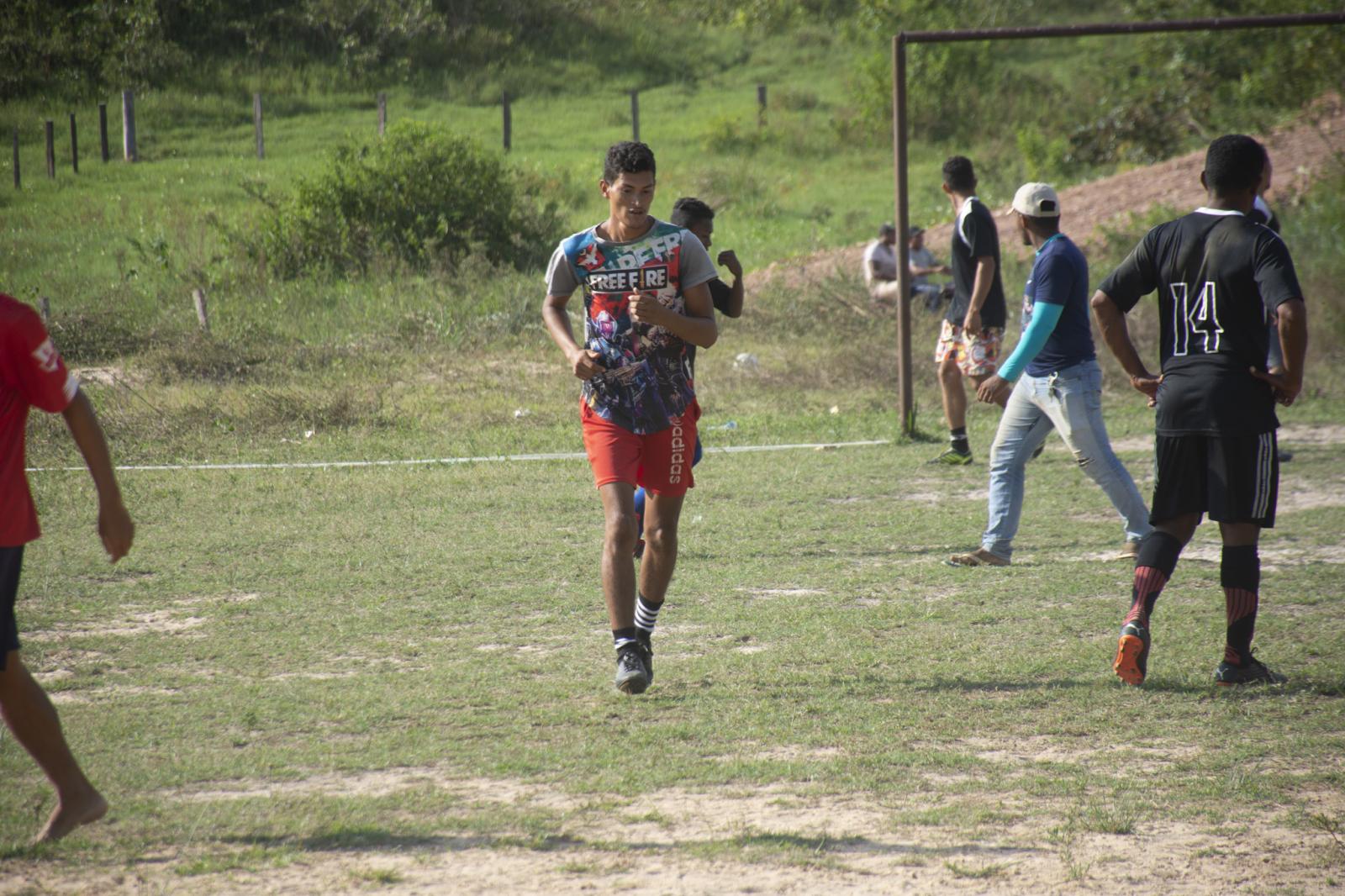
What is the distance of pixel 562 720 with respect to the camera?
4828 mm

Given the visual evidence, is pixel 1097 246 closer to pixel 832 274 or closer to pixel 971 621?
pixel 832 274

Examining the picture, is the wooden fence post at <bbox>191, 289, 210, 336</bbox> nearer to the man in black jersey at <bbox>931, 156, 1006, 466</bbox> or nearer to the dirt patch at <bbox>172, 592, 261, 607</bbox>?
the man in black jersey at <bbox>931, 156, 1006, 466</bbox>

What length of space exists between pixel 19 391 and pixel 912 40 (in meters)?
8.59

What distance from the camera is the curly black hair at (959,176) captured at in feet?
30.9

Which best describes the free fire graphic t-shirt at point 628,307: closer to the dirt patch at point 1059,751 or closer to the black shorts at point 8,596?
the dirt patch at point 1059,751

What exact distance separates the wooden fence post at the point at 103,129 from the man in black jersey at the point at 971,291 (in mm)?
13046

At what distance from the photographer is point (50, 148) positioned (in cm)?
1766

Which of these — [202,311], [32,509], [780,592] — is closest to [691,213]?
[780,592]

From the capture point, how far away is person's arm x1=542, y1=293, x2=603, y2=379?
4.98m

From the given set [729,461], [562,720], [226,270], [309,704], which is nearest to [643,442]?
[562,720]

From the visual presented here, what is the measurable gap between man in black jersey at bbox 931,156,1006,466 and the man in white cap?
197cm

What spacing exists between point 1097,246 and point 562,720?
13.6m

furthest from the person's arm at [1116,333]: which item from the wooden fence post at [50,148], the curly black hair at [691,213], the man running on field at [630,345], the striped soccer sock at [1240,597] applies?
the wooden fence post at [50,148]

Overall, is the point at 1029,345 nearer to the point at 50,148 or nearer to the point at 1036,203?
the point at 1036,203
